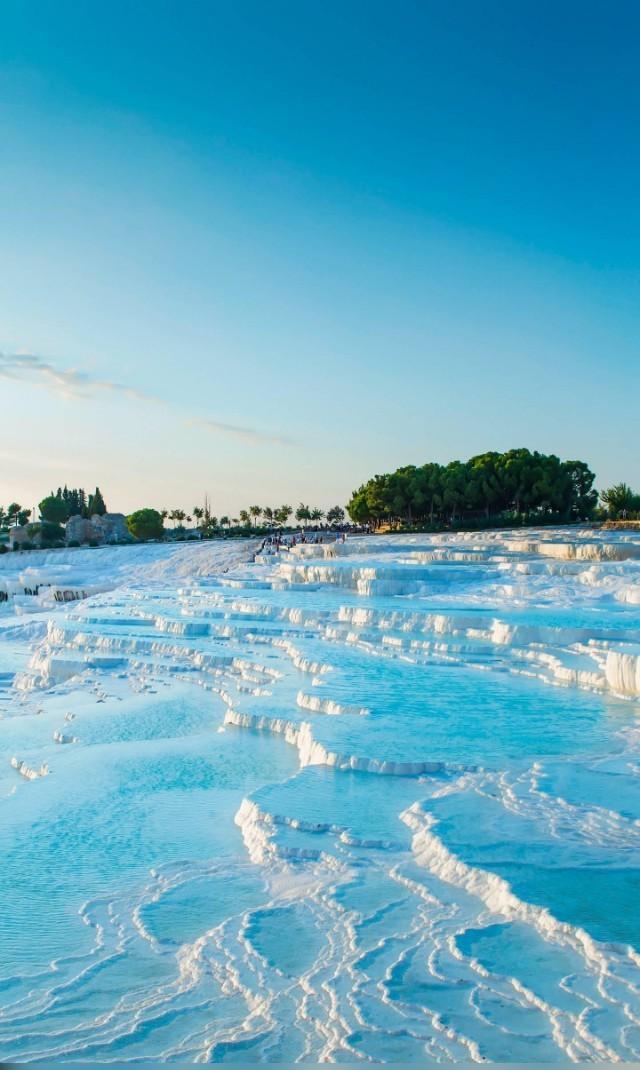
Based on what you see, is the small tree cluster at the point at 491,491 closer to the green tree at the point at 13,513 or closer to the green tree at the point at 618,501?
the green tree at the point at 618,501

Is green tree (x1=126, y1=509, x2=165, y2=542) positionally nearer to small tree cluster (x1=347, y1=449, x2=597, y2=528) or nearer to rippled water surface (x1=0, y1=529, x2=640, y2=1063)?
small tree cluster (x1=347, y1=449, x2=597, y2=528)

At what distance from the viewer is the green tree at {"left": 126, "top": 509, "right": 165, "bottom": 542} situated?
57.0 meters

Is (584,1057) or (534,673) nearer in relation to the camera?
(584,1057)

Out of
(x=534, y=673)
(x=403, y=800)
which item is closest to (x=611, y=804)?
(x=403, y=800)

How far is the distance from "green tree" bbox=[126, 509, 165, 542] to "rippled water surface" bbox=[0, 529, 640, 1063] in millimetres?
44184

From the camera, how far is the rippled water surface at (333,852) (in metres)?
3.99

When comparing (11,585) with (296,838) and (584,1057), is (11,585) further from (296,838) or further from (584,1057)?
(584,1057)

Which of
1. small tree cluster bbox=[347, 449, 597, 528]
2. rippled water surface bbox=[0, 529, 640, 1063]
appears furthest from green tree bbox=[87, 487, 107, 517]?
rippled water surface bbox=[0, 529, 640, 1063]

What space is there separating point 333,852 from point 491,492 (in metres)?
41.9

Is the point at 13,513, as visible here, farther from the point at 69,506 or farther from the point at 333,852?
the point at 333,852

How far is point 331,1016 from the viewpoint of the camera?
3.98 metres

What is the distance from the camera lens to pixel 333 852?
5820 mm

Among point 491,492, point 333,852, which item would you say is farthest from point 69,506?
point 333,852

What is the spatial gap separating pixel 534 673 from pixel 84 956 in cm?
754
